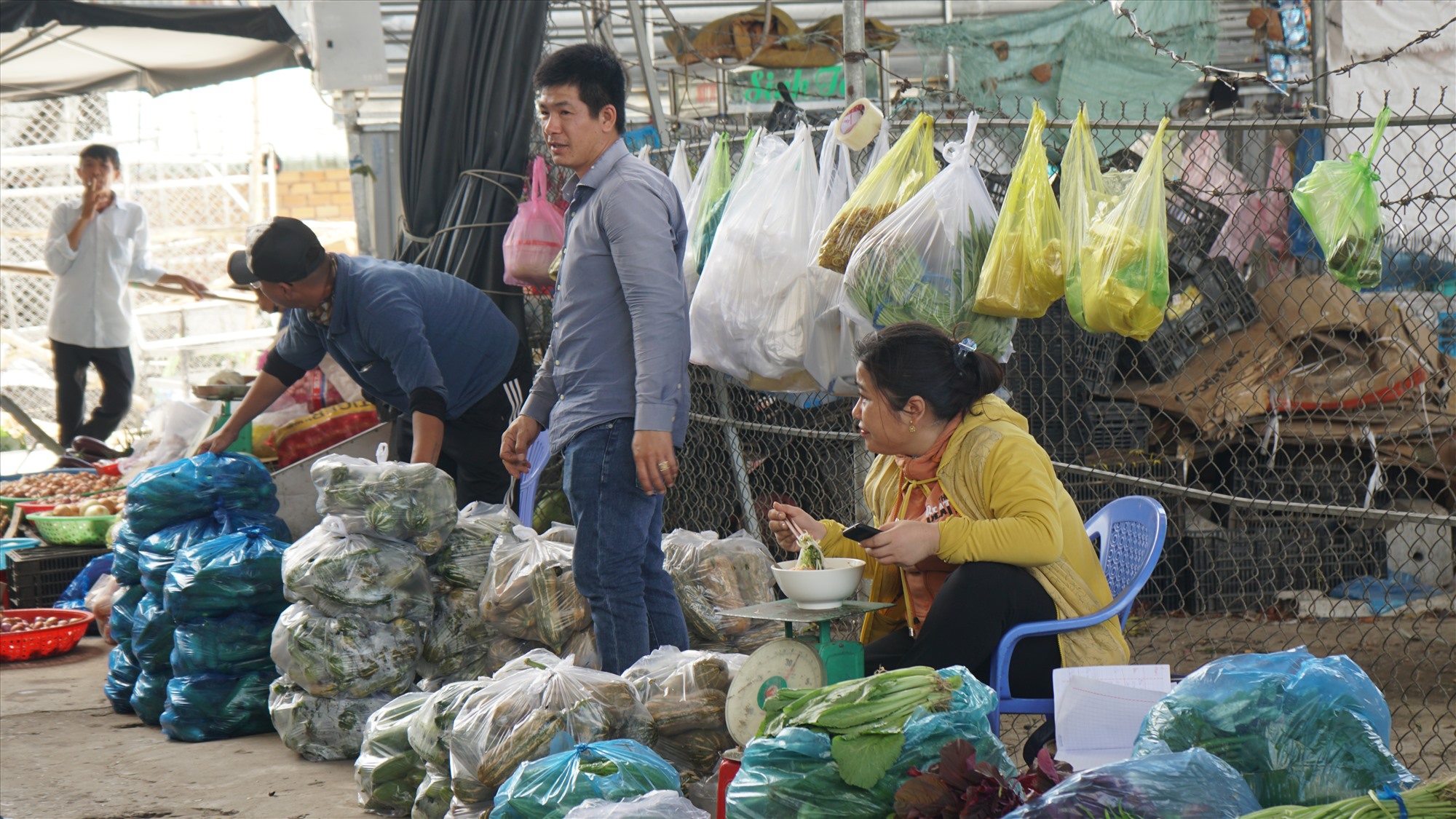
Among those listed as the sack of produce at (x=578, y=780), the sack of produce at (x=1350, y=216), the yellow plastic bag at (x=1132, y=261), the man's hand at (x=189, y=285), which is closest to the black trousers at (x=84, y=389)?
the man's hand at (x=189, y=285)

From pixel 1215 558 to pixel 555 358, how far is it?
3.31m

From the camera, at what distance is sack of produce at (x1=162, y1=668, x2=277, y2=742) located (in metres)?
4.37

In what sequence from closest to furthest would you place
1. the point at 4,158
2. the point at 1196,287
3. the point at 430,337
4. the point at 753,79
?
the point at 430,337, the point at 1196,287, the point at 753,79, the point at 4,158

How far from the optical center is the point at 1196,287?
5480 millimetres

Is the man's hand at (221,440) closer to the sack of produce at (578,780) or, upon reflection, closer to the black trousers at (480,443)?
the black trousers at (480,443)

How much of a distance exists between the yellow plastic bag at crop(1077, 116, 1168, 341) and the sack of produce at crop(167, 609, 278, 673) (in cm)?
286

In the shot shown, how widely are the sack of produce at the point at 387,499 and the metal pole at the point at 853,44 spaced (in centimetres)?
181

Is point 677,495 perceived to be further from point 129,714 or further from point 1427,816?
point 1427,816

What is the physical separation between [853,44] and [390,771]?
2.62 meters

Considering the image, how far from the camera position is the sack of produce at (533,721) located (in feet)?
9.55

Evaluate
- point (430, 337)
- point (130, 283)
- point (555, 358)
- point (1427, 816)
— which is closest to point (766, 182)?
point (555, 358)

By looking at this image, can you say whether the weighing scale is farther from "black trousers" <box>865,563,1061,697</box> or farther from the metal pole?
the metal pole

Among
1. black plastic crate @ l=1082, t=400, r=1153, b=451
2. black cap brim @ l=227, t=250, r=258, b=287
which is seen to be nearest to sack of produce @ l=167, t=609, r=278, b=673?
black cap brim @ l=227, t=250, r=258, b=287

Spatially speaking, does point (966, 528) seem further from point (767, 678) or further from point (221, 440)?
point (221, 440)
